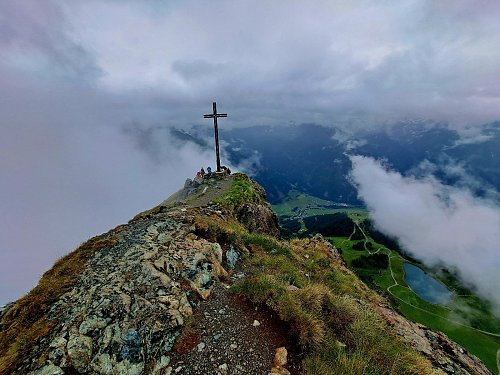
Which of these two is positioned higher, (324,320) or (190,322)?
(190,322)

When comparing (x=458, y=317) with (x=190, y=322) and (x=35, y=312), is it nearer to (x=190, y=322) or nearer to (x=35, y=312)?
(x=190, y=322)

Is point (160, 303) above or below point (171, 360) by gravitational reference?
above

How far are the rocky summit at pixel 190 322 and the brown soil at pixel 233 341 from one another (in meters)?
0.04

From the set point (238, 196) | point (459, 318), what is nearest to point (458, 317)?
point (459, 318)

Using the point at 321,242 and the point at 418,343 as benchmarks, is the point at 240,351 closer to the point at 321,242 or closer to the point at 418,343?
the point at 418,343

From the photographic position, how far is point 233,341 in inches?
467

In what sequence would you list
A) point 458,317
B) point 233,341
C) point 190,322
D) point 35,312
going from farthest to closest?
point 458,317 → point 190,322 → point 35,312 → point 233,341

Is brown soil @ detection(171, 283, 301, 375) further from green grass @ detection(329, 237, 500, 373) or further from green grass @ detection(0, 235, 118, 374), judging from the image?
green grass @ detection(329, 237, 500, 373)

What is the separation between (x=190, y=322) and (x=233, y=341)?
6.52 feet

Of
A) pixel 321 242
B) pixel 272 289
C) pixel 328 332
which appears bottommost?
pixel 321 242

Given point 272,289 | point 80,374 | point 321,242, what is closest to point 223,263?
point 272,289

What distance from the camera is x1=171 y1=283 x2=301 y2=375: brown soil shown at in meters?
11.0

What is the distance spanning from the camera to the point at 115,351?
11.0 m

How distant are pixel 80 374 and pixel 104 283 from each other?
4053 millimetres
